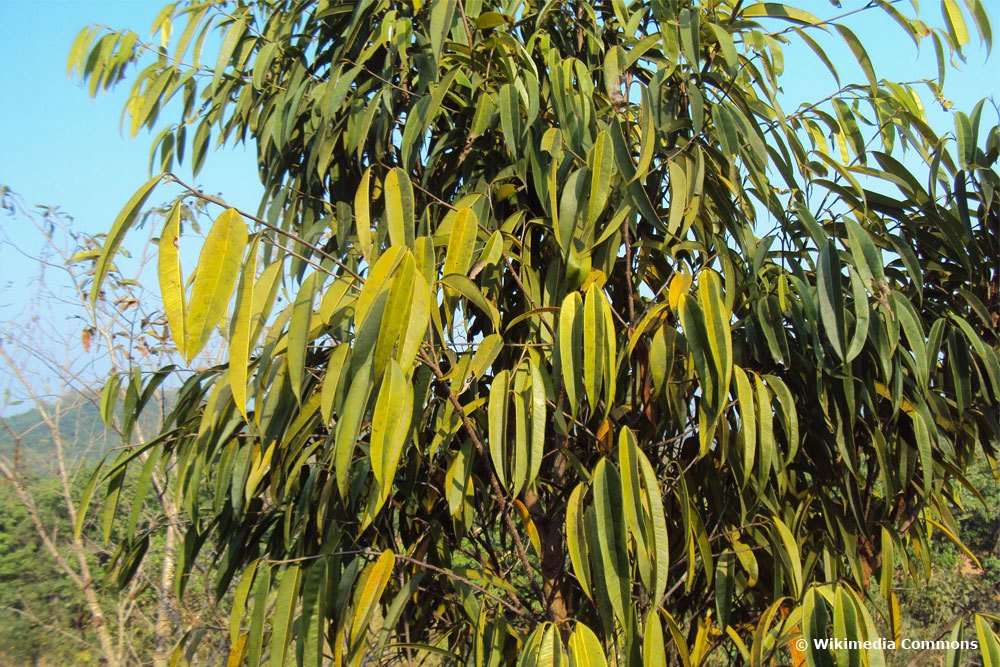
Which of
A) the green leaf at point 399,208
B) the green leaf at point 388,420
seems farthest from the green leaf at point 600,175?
the green leaf at point 388,420

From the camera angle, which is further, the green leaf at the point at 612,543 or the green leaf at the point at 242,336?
the green leaf at the point at 612,543

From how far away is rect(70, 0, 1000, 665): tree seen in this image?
792 mm

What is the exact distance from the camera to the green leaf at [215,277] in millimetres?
584

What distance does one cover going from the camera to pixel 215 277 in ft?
1.97

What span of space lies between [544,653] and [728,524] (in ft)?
1.77

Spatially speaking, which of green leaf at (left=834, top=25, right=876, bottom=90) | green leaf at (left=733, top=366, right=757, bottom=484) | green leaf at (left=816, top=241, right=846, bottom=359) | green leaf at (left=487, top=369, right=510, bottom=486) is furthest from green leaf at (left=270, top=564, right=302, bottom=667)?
green leaf at (left=834, top=25, right=876, bottom=90)

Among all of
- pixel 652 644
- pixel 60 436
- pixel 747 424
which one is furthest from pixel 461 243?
pixel 60 436

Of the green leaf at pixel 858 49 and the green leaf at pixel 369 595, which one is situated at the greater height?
the green leaf at pixel 858 49

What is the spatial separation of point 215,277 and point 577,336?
0.35 metres

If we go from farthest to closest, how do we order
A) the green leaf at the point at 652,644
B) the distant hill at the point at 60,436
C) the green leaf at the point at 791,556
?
the distant hill at the point at 60,436 → the green leaf at the point at 791,556 → the green leaf at the point at 652,644

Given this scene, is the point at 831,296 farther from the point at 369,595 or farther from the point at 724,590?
the point at 369,595

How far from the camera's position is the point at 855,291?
0.86 metres

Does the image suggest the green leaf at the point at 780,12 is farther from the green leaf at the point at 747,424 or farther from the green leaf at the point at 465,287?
the green leaf at the point at 465,287

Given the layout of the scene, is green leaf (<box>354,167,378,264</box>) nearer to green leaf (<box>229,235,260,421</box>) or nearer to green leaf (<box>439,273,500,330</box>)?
green leaf (<box>439,273,500,330</box>)
